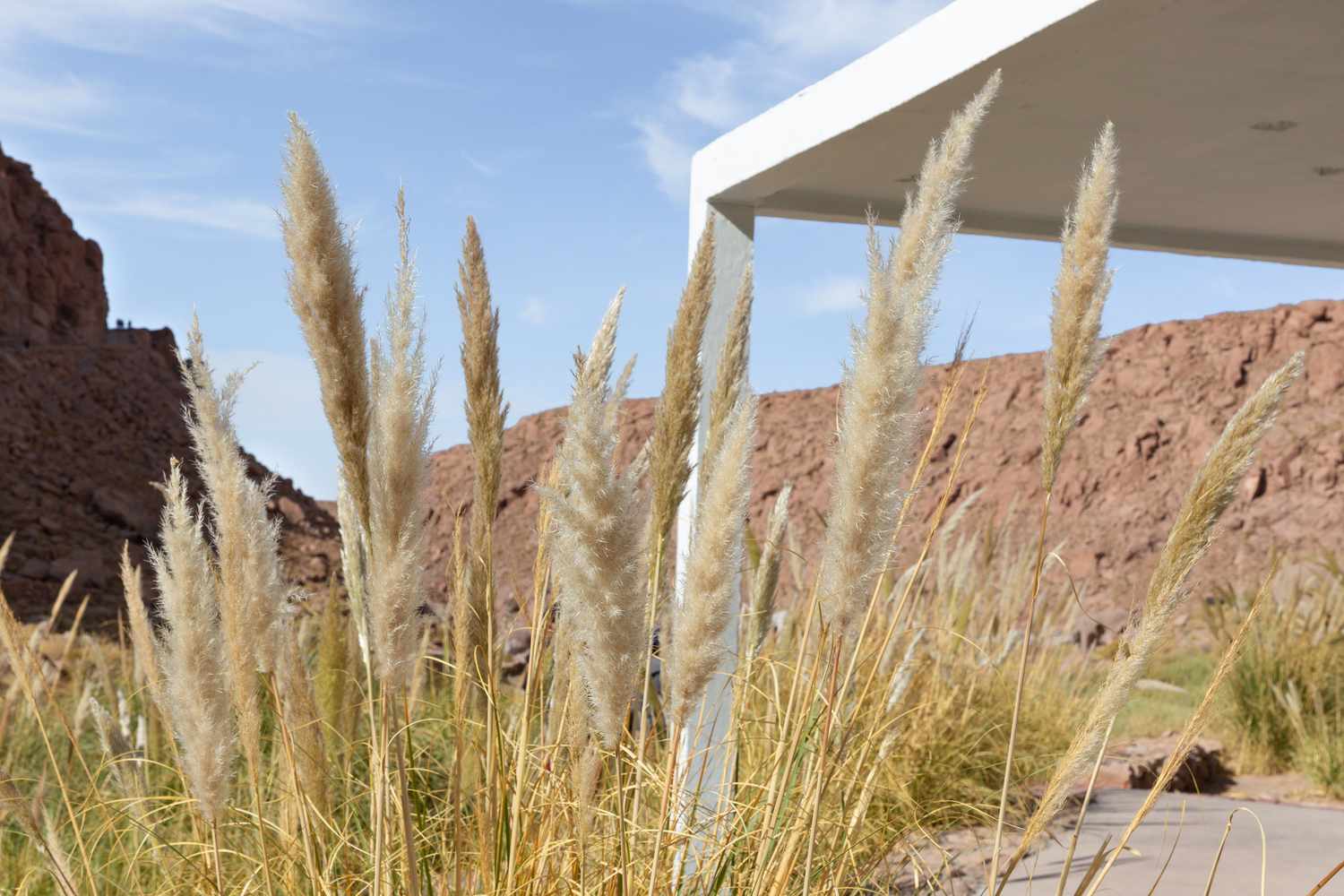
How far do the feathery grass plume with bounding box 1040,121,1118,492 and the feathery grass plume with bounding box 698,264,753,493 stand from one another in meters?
0.56

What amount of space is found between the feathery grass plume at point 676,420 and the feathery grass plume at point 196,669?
56cm

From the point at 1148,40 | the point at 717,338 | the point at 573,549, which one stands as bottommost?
the point at 573,549

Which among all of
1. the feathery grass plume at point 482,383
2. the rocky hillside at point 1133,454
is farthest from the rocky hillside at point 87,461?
the feathery grass plume at point 482,383

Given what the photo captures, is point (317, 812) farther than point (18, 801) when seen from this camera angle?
Yes

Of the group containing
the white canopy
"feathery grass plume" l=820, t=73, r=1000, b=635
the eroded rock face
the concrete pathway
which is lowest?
the concrete pathway

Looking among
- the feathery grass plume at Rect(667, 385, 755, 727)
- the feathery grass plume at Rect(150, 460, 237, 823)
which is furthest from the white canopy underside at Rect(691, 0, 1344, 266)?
the feathery grass plume at Rect(150, 460, 237, 823)

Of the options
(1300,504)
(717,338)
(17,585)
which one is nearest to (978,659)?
(717,338)

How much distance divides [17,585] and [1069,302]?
12.2 metres

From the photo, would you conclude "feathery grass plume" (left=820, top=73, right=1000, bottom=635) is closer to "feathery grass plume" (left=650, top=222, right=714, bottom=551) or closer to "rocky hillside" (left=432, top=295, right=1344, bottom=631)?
"feathery grass plume" (left=650, top=222, right=714, bottom=551)

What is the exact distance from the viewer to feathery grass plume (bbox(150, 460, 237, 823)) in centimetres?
124

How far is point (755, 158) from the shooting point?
9.20 feet

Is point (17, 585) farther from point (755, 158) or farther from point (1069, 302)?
point (1069, 302)

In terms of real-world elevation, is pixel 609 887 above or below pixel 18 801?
below

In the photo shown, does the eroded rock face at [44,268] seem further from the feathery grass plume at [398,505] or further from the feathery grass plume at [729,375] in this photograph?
the feathery grass plume at [398,505]
